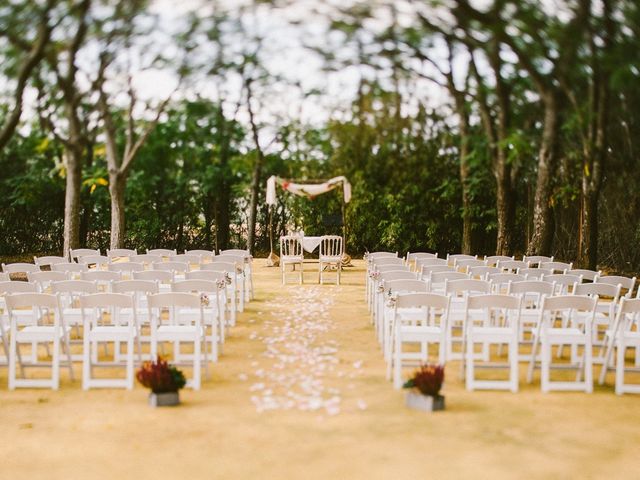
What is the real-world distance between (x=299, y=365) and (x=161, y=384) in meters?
1.56

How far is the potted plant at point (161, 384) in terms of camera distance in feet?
16.6

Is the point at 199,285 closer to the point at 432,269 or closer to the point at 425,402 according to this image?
the point at 425,402

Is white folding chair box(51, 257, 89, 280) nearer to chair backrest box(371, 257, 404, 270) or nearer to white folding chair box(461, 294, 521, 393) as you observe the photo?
chair backrest box(371, 257, 404, 270)

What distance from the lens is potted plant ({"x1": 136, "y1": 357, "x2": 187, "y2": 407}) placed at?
16.6 feet

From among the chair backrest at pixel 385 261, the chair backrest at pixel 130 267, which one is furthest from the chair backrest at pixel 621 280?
the chair backrest at pixel 130 267

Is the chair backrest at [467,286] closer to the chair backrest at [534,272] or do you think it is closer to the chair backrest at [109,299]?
the chair backrest at [534,272]

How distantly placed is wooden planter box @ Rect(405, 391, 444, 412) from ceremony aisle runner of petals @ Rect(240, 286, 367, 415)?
32cm

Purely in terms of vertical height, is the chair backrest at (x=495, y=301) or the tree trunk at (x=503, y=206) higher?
the tree trunk at (x=503, y=206)

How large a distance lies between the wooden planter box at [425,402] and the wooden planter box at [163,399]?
60.2 inches

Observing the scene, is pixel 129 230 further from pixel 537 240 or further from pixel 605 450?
pixel 605 450

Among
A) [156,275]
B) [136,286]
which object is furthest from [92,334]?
[156,275]

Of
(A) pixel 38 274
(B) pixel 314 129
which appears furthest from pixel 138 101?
(A) pixel 38 274

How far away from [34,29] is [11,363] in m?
8.13

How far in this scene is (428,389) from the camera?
496 centimetres
